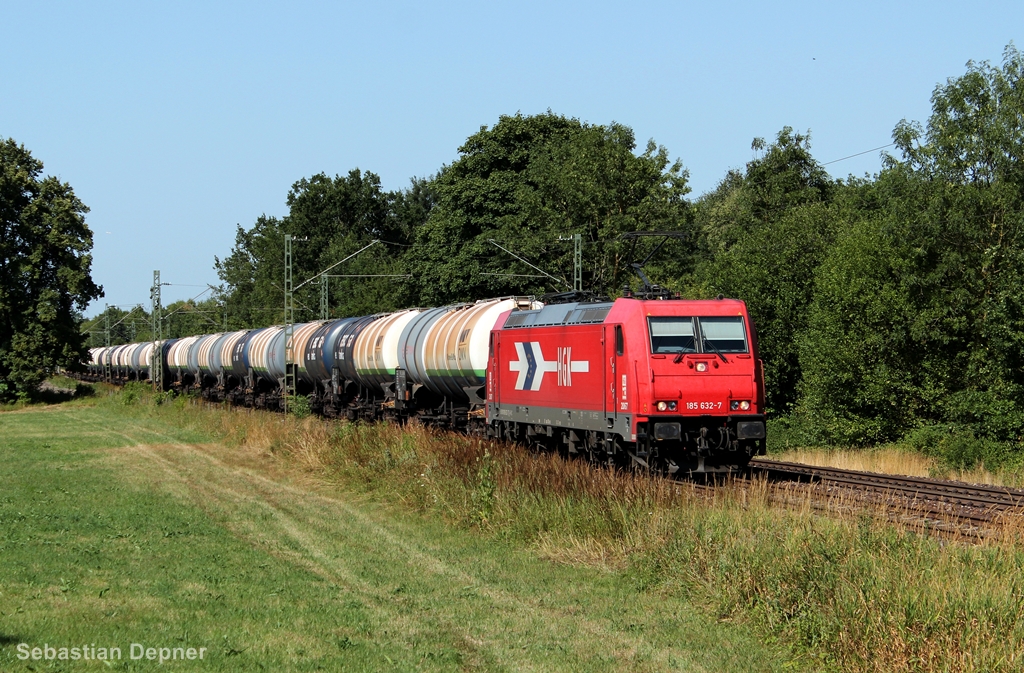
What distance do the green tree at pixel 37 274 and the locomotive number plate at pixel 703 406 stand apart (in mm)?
51283

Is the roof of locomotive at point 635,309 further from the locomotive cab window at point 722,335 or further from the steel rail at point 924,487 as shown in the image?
the steel rail at point 924,487

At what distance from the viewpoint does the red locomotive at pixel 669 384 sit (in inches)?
723

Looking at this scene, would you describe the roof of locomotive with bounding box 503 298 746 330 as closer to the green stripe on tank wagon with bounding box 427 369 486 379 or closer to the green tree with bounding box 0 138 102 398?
the green stripe on tank wagon with bounding box 427 369 486 379

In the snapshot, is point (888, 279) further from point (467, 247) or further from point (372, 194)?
point (372, 194)

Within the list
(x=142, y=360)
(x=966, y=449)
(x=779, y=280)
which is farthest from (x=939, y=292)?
(x=142, y=360)

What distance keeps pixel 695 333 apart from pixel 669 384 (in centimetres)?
114

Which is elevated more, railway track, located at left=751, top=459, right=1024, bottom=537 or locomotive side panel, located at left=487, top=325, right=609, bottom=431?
locomotive side panel, located at left=487, top=325, right=609, bottom=431

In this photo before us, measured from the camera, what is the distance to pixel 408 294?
73500 mm

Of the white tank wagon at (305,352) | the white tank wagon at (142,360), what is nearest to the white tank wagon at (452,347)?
the white tank wagon at (305,352)

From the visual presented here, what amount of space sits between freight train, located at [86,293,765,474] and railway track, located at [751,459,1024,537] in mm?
1520

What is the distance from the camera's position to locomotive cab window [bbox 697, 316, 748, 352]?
746 inches

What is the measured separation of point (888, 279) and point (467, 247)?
108 feet

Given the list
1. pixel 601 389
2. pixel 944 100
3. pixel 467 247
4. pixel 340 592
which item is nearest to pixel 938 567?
pixel 340 592

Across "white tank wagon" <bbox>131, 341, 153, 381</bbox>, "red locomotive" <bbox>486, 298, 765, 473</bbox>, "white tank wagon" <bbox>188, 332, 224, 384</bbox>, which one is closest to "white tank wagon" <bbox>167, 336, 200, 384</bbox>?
"white tank wagon" <bbox>188, 332, 224, 384</bbox>
